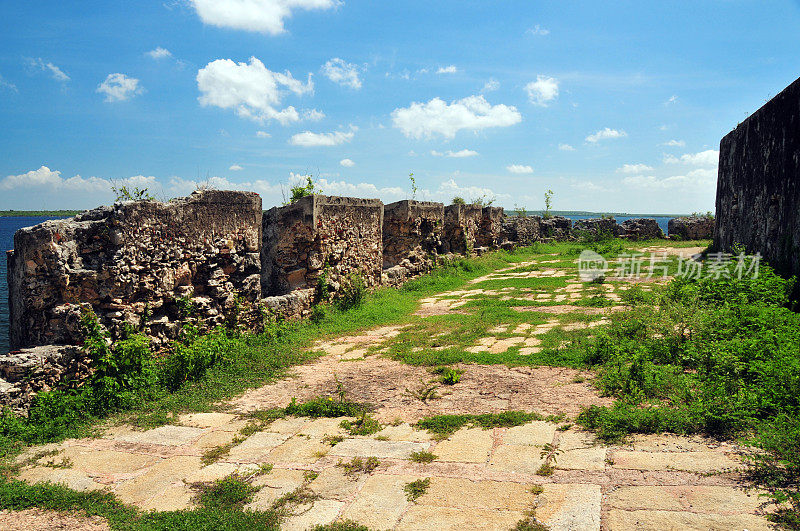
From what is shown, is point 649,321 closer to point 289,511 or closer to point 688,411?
point 688,411

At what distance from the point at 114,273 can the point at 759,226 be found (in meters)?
10.4

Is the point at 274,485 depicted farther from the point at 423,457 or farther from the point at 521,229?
the point at 521,229

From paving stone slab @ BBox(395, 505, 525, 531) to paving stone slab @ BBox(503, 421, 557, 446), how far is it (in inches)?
37.5

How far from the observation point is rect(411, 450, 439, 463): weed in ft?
11.6

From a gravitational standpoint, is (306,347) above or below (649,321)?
below

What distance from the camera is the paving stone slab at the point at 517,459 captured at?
3.29m

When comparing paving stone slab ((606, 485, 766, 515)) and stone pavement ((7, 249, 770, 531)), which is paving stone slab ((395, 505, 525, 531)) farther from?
paving stone slab ((606, 485, 766, 515))

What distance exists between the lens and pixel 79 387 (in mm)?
4730

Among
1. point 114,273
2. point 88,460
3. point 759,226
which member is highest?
point 759,226

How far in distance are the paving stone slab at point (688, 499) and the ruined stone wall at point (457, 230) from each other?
12.6 metres

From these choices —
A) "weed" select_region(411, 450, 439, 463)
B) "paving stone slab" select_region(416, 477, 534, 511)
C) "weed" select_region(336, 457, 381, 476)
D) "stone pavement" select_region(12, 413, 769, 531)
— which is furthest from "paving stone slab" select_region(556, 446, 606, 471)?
"weed" select_region(336, 457, 381, 476)

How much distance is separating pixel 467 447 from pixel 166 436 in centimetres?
247

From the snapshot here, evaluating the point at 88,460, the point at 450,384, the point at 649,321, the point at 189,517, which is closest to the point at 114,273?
the point at 88,460

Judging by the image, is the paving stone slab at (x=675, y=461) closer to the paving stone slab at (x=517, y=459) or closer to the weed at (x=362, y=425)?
the paving stone slab at (x=517, y=459)
